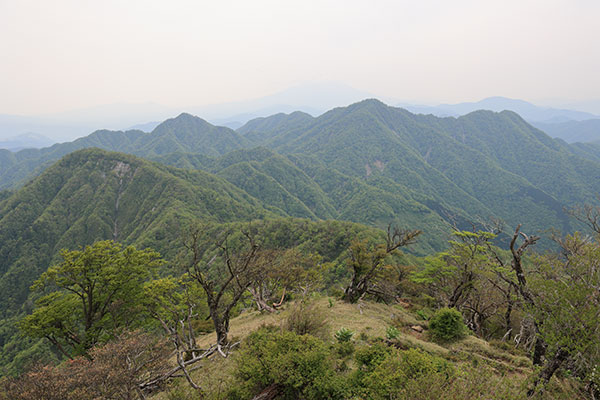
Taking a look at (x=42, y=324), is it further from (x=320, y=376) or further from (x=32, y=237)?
(x=32, y=237)

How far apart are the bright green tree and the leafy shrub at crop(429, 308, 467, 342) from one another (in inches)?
952

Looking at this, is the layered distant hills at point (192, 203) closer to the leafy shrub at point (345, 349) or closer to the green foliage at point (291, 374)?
the leafy shrub at point (345, 349)

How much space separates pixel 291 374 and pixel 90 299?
2384 centimetres

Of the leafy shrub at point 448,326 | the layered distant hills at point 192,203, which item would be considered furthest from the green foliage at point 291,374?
the layered distant hills at point 192,203

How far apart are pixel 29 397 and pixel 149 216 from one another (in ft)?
337

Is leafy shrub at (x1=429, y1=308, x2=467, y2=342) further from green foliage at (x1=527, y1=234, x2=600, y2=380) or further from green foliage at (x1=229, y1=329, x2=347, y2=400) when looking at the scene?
green foliage at (x1=229, y1=329, x2=347, y2=400)

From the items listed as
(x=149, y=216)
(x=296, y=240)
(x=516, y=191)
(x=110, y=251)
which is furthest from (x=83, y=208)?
(x=516, y=191)

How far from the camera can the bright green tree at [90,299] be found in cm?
2196

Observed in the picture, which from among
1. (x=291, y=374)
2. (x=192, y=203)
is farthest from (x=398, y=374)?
(x=192, y=203)

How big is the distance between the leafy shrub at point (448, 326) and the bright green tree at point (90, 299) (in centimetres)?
2419

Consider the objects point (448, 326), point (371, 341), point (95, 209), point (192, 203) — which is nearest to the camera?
point (371, 341)

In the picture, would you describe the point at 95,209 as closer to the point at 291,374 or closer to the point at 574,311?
the point at 291,374

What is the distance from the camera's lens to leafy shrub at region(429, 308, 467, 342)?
1391cm

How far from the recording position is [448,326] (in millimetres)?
13922
